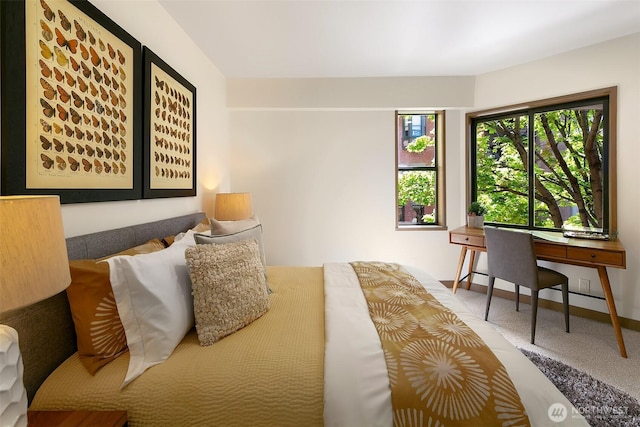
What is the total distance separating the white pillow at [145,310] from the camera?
101cm

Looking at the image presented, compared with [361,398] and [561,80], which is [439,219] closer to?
[561,80]

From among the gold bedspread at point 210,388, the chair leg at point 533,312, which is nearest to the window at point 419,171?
the chair leg at point 533,312

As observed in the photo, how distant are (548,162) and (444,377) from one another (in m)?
3.11

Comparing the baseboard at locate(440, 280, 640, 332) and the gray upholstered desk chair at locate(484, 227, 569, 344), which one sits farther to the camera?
the baseboard at locate(440, 280, 640, 332)

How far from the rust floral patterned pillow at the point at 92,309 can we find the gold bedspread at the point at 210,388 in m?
0.05

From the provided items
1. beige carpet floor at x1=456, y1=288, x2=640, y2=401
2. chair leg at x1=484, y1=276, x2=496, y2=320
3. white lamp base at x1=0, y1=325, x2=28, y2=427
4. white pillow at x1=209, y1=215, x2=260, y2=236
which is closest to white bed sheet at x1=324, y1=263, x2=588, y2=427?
white lamp base at x1=0, y1=325, x2=28, y2=427

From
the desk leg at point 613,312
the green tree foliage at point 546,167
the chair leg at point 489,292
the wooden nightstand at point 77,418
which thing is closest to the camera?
the wooden nightstand at point 77,418

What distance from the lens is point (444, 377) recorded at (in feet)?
2.98

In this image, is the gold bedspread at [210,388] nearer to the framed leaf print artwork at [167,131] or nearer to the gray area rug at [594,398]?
the framed leaf print artwork at [167,131]

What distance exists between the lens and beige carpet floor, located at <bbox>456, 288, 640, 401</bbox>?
6.06 feet

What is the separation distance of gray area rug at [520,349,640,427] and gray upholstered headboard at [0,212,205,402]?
2.47 metres

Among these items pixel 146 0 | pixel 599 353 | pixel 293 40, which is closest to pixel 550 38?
pixel 293 40

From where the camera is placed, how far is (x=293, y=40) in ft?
7.74

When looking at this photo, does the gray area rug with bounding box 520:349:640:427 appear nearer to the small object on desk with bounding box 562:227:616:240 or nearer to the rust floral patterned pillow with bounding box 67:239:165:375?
the small object on desk with bounding box 562:227:616:240
